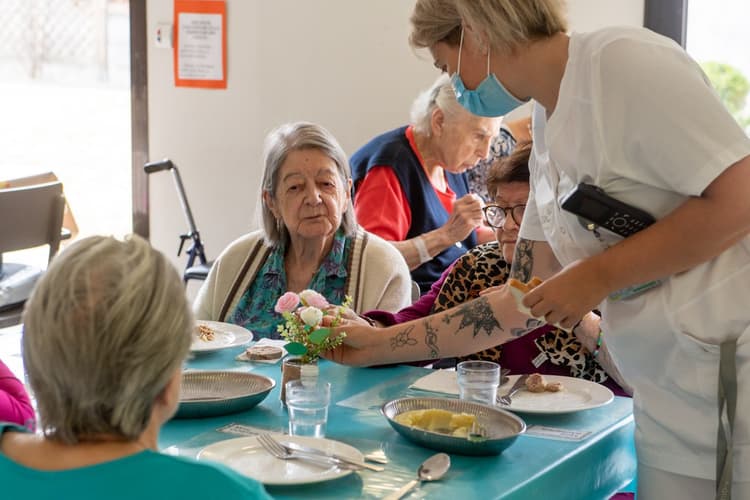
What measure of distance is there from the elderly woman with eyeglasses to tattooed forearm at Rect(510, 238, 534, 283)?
355mm

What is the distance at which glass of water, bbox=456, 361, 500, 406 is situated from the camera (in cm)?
192

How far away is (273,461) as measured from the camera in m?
1.62

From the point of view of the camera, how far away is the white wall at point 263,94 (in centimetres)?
459

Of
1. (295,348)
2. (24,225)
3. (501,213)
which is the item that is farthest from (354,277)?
(24,225)

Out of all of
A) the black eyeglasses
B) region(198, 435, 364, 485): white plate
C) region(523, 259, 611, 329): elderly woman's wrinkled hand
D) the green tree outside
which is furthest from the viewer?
the green tree outside

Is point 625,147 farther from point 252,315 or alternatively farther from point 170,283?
point 252,315

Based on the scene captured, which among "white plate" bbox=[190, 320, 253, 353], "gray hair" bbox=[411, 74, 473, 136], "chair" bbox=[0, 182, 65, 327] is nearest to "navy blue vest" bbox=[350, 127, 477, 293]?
"gray hair" bbox=[411, 74, 473, 136]

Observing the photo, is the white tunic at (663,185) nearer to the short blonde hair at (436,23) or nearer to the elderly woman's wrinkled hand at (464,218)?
A: the short blonde hair at (436,23)

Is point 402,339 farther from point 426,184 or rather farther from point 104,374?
point 426,184

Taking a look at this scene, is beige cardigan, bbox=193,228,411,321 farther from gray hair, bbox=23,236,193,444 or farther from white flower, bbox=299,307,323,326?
gray hair, bbox=23,236,193,444

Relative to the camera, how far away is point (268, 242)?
9.78 ft

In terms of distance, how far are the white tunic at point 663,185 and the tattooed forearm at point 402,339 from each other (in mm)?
537

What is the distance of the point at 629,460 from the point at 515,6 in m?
0.88

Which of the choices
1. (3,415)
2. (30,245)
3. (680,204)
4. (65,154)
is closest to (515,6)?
(680,204)
